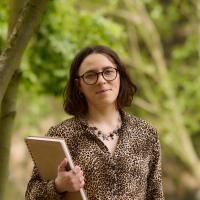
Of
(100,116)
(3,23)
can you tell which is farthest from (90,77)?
(3,23)

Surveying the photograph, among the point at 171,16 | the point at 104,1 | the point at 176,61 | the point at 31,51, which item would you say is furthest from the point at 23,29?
the point at 176,61

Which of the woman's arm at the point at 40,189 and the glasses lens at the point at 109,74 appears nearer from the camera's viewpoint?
the woman's arm at the point at 40,189

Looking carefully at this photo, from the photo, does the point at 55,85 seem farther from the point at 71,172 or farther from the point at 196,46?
the point at 196,46

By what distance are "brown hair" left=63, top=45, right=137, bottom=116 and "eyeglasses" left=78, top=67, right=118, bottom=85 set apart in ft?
0.22

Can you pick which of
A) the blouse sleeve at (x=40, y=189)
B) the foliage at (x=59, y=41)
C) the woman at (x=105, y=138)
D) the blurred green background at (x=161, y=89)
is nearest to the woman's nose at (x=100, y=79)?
the woman at (x=105, y=138)

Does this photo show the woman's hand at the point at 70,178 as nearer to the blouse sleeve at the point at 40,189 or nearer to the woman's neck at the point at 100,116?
the blouse sleeve at the point at 40,189

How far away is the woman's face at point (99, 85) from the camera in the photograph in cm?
262

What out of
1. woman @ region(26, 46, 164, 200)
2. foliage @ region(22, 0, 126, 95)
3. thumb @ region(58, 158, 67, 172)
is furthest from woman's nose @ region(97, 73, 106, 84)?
foliage @ region(22, 0, 126, 95)

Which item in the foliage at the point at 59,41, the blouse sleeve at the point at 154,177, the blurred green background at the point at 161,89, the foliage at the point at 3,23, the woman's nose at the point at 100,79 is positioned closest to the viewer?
the woman's nose at the point at 100,79

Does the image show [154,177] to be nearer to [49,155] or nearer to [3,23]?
[49,155]

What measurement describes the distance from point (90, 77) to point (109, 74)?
0.27 feet

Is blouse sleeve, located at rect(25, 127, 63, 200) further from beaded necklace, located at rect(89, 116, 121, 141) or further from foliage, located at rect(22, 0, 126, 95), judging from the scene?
foliage, located at rect(22, 0, 126, 95)

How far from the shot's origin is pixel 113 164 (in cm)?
258

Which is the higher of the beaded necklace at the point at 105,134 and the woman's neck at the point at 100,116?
the woman's neck at the point at 100,116
